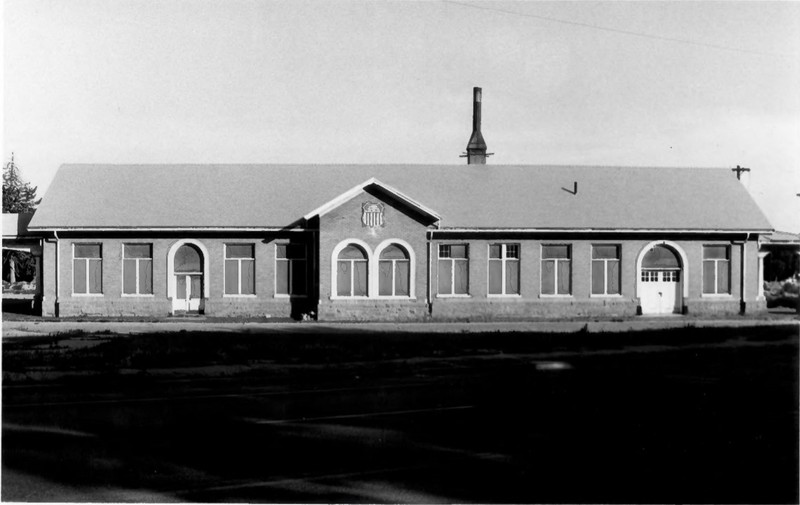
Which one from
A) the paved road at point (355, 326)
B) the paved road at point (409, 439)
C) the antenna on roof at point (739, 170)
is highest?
the antenna on roof at point (739, 170)

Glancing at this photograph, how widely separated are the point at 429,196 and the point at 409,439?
2359 centimetres

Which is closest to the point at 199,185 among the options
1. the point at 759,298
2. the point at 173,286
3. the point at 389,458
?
the point at 173,286

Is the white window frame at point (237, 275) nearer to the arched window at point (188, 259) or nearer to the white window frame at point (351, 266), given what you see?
the arched window at point (188, 259)

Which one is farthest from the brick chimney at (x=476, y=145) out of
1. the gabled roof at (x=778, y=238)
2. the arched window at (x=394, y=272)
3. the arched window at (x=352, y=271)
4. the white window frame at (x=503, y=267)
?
the gabled roof at (x=778, y=238)

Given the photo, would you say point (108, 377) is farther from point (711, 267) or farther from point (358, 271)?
point (711, 267)

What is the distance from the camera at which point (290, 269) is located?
1252 inches

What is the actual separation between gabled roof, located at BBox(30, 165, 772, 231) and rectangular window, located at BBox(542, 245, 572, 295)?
1037 mm

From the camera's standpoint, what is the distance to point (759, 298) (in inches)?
1267

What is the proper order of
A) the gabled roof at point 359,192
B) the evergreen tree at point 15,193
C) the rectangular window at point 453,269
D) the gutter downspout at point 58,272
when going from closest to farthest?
the gabled roof at point 359,192, the gutter downspout at point 58,272, the rectangular window at point 453,269, the evergreen tree at point 15,193

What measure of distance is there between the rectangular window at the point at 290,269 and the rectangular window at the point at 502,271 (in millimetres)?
7651

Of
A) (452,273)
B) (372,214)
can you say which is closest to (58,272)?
(372,214)

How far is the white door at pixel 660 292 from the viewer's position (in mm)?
32344

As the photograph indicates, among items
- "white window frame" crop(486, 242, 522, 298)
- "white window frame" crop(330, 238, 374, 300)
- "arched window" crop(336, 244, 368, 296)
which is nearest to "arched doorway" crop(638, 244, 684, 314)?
"white window frame" crop(486, 242, 522, 298)

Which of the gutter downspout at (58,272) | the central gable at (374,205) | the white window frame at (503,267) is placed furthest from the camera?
the white window frame at (503,267)
